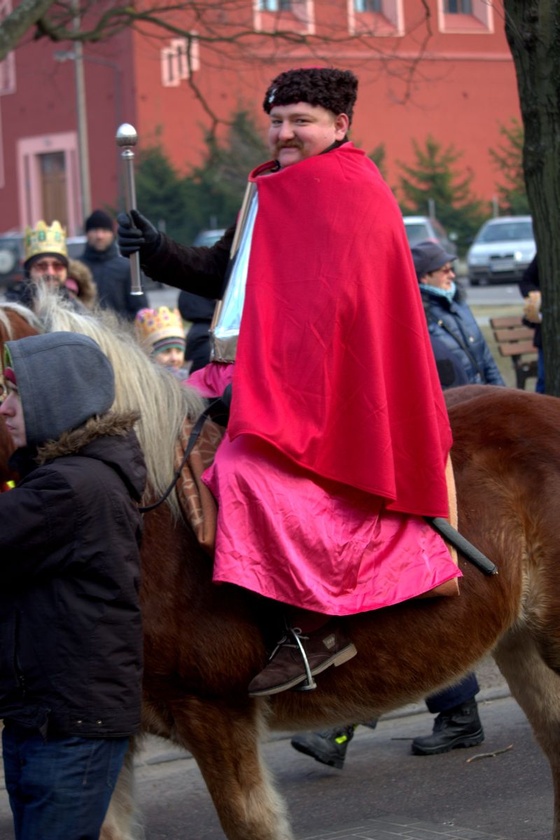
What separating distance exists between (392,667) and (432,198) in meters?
37.5

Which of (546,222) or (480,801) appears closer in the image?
(480,801)

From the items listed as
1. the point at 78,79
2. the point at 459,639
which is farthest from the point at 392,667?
the point at 78,79

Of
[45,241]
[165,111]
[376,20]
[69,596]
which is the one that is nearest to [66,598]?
[69,596]

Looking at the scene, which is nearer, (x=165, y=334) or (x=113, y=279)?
(x=165, y=334)

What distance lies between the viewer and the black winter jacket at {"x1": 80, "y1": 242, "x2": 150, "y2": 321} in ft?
27.1

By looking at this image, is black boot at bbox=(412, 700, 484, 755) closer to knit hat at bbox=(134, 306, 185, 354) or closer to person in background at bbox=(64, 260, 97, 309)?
knit hat at bbox=(134, 306, 185, 354)

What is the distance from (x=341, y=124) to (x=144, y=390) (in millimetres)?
1026

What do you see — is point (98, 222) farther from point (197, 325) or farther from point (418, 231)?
point (418, 231)

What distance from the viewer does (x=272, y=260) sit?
3.70m

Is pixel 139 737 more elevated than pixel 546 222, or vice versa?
pixel 546 222

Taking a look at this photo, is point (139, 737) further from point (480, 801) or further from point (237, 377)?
point (480, 801)

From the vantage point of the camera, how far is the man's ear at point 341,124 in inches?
151

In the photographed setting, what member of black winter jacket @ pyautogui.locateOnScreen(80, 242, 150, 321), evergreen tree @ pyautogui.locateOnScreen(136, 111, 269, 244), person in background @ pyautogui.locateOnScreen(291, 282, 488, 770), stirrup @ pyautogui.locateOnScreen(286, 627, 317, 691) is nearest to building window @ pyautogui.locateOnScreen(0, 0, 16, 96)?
evergreen tree @ pyautogui.locateOnScreen(136, 111, 269, 244)

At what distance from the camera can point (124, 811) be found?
3.76 meters
